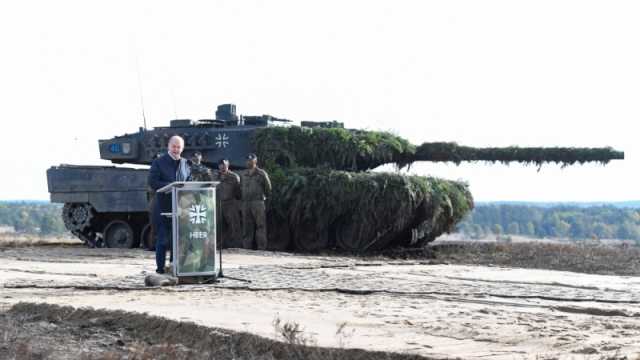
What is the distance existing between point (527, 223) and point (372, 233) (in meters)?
18.0

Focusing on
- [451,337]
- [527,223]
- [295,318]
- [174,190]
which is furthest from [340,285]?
[527,223]

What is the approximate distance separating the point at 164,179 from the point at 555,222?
1020 inches

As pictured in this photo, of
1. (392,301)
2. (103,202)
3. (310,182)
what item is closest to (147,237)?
(103,202)

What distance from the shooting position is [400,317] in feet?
29.5

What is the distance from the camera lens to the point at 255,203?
20.5m

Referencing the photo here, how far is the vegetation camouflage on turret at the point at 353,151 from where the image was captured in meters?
22.0

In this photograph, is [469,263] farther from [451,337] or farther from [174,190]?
[451,337]

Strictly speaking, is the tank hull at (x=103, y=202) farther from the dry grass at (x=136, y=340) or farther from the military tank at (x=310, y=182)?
the dry grass at (x=136, y=340)

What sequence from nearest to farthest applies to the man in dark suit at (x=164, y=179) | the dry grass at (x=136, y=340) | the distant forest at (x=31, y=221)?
the dry grass at (x=136, y=340) < the man in dark suit at (x=164, y=179) < the distant forest at (x=31, y=221)

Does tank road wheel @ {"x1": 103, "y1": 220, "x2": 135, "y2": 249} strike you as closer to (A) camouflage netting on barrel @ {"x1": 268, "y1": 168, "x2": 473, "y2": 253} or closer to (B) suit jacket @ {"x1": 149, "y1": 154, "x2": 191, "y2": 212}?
(A) camouflage netting on barrel @ {"x1": 268, "y1": 168, "x2": 473, "y2": 253}

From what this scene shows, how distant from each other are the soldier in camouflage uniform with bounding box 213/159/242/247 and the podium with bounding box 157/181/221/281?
7.93 meters

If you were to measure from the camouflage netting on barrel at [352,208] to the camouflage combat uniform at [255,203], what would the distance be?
77 cm

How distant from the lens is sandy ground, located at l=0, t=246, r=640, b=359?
7711 millimetres

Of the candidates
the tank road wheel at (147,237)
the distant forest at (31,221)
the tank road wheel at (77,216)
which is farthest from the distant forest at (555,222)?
the distant forest at (31,221)
